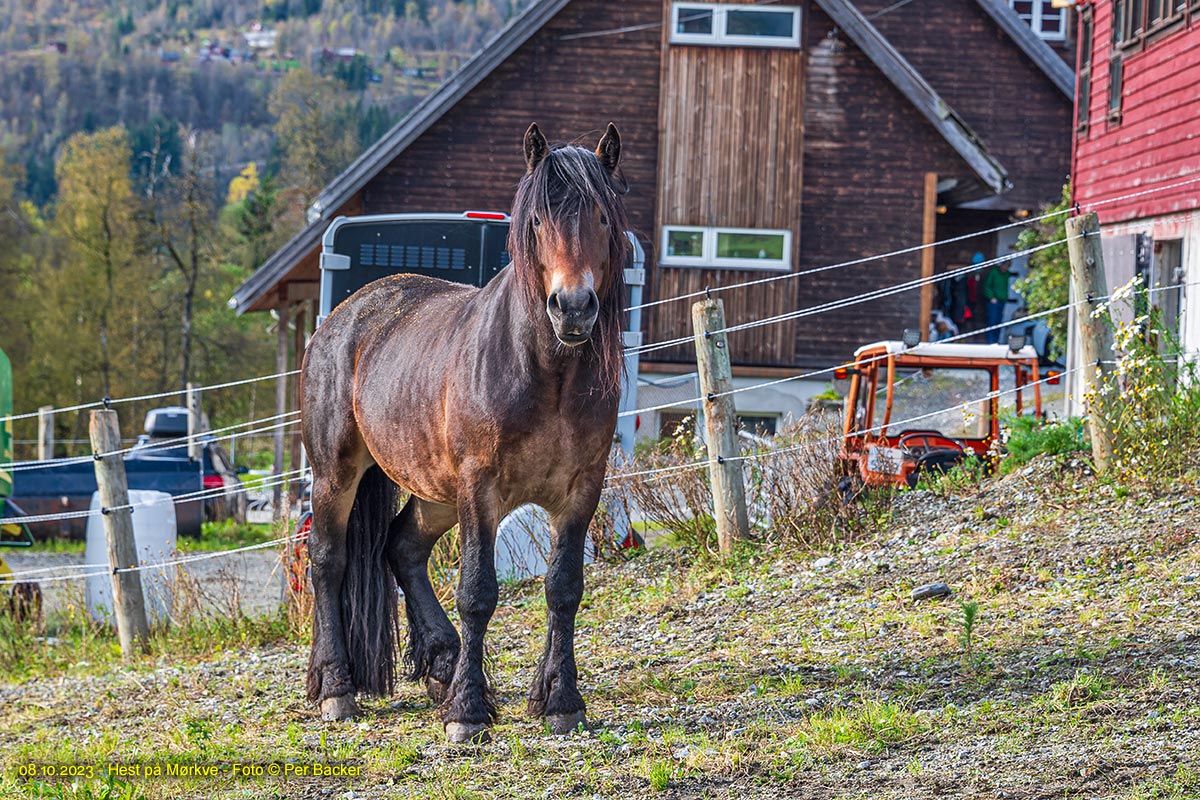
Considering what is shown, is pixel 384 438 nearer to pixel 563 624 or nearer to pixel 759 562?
pixel 563 624

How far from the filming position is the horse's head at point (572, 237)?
4957 millimetres

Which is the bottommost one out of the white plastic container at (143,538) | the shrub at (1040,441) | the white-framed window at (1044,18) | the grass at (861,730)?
the white plastic container at (143,538)

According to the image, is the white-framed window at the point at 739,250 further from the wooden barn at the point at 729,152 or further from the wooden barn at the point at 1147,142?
the wooden barn at the point at 1147,142

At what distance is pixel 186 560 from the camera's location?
9.41 meters

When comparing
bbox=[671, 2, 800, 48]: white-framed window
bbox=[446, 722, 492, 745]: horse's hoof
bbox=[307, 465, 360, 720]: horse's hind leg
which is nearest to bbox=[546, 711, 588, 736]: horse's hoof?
bbox=[446, 722, 492, 745]: horse's hoof

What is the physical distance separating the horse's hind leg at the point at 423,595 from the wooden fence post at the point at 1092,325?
4.30 meters

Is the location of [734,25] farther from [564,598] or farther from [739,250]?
[564,598]

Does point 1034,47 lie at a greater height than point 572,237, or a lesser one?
greater

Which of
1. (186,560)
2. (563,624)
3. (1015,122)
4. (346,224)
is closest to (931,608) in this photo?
(563,624)

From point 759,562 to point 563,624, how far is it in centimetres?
347

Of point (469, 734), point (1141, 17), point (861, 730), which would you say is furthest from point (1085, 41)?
point (469, 734)

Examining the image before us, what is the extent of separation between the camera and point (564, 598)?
18.8 ft

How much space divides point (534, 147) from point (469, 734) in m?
2.28

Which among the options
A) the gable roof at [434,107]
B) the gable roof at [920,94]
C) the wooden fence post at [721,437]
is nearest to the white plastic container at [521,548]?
the wooden fence post at [721,437]
